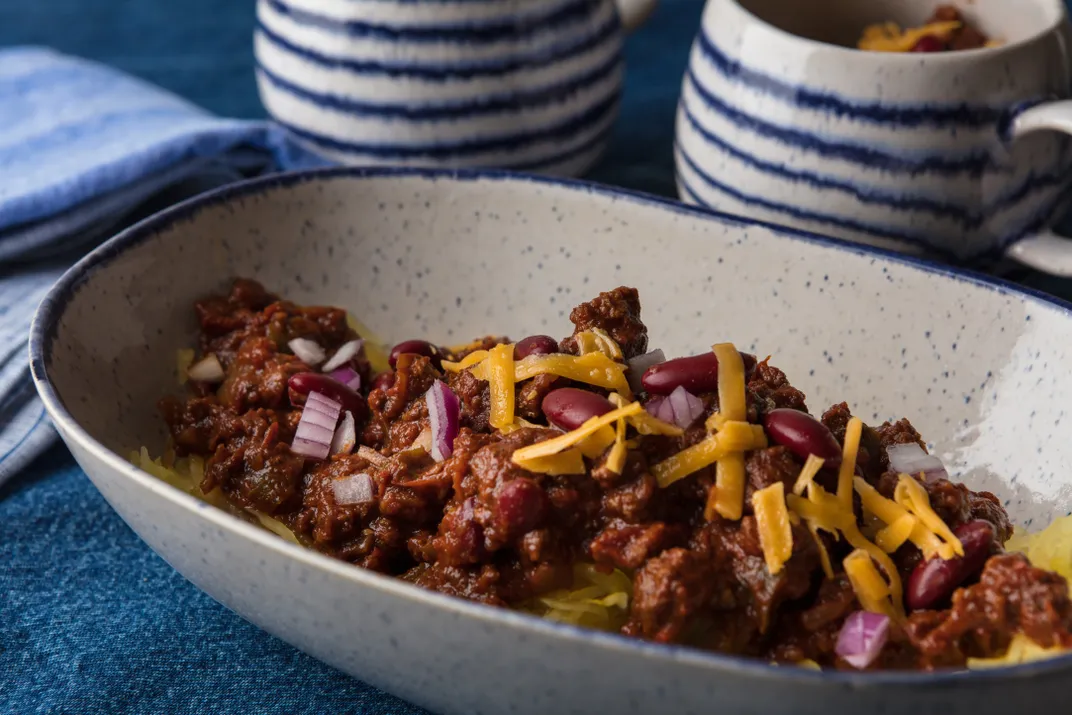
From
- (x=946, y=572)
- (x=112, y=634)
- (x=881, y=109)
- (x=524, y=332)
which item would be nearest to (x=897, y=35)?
(x=881, y=109)

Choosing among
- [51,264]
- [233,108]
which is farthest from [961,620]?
[233,108]

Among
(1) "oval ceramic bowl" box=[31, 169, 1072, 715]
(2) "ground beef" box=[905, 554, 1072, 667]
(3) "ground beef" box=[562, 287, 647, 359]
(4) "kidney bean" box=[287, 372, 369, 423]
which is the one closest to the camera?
(1) "oval ceramic bowl" box=[31, 169, 1072, 715]

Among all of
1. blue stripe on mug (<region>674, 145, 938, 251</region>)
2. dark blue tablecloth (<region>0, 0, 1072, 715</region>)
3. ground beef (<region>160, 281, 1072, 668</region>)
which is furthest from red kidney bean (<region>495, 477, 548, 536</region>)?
blue stripe on mug (<region>674, 145, 938, 251</region>)

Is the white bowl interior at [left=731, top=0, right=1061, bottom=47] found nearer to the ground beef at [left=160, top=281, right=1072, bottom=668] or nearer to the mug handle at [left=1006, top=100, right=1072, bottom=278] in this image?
the mug handle at [left=1006, top=100, right=1072, bottom=278]

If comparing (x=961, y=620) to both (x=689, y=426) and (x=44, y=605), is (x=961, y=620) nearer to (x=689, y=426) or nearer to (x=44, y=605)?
(x=689, y=426)

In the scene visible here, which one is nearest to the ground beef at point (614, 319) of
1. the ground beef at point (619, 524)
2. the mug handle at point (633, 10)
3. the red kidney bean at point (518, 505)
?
the ground beef at point (619, 524)

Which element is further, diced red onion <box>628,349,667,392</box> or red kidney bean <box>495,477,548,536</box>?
diced red onion <box>628,349,667,392</box>
